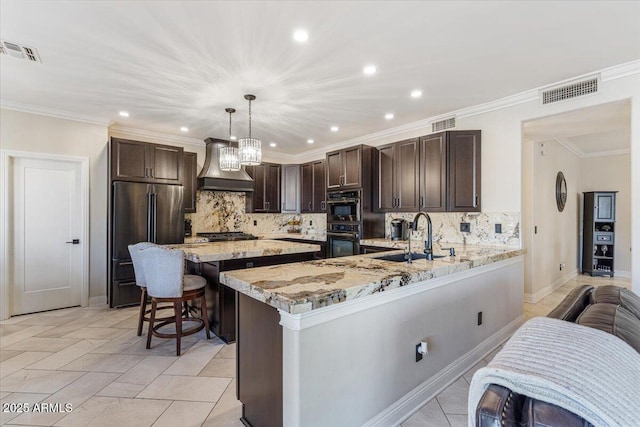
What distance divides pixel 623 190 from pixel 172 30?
28.2 ft

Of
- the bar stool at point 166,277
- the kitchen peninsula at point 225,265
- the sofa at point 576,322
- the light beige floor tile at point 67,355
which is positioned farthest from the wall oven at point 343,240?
the light beige floor tile at point 67,355

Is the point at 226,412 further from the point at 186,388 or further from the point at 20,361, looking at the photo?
the point at 20,361

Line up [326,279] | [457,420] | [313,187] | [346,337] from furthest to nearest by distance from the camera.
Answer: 1. [313,187]
2. [457,420]
3. [326,279]
4. [346,337]

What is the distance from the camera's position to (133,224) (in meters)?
4.35

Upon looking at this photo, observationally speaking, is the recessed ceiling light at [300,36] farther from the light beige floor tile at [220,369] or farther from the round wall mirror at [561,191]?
the round wall mirror at [561,191]

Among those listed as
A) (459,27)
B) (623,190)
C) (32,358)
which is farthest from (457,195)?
(623,190)

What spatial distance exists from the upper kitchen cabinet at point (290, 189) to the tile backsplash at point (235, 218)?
0.47 metres

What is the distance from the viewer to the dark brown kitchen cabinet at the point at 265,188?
6.12 m

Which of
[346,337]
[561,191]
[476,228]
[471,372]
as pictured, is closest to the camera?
[346,337]

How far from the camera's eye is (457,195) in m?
3.78

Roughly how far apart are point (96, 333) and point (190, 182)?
265 cm

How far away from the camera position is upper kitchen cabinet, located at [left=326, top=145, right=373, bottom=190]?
4668 mm

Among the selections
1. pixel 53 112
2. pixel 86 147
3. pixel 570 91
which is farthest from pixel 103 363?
pixel 570 91

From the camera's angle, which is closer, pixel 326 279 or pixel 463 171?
pixel 326 279
